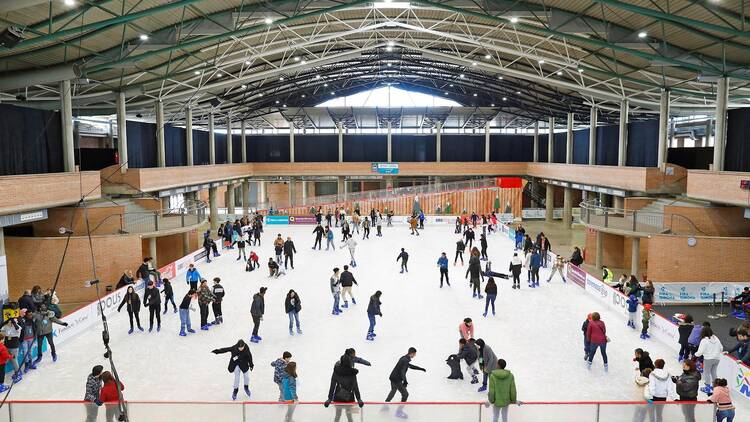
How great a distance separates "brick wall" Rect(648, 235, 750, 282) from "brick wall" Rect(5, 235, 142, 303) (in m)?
21.7

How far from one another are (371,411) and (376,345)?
16.7ft

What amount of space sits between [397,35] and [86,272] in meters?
22.9

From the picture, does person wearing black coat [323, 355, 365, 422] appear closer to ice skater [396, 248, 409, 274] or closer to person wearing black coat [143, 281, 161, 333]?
person wearing black coat [143, 281, 161, 333]

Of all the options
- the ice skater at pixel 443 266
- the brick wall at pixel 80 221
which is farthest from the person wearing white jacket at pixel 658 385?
the brick wall at pixel 80 221

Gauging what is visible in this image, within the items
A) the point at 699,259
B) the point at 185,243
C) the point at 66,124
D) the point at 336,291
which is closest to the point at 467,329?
the point at 336,291

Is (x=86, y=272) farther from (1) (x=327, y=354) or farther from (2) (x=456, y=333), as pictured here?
(2) (x=456, y=333)

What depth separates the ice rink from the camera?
10703 mm

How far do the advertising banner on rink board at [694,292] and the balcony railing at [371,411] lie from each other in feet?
36.5

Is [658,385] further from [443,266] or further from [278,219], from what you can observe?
[278,219]

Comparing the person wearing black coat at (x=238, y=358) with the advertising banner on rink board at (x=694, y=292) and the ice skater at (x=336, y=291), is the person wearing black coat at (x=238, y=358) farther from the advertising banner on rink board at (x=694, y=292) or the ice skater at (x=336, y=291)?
the advertising banner on rink board at (x=694, y=292)

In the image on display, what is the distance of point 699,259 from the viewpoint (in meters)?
20.4

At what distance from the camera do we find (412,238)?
30453mm

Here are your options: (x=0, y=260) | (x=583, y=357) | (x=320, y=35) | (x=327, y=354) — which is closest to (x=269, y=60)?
(x=320, y=35)

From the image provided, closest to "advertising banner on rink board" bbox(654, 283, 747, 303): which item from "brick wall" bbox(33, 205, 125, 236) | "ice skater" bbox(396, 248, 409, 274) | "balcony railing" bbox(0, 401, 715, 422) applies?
"ice skater" bbox(396, 248, 409, 274)
